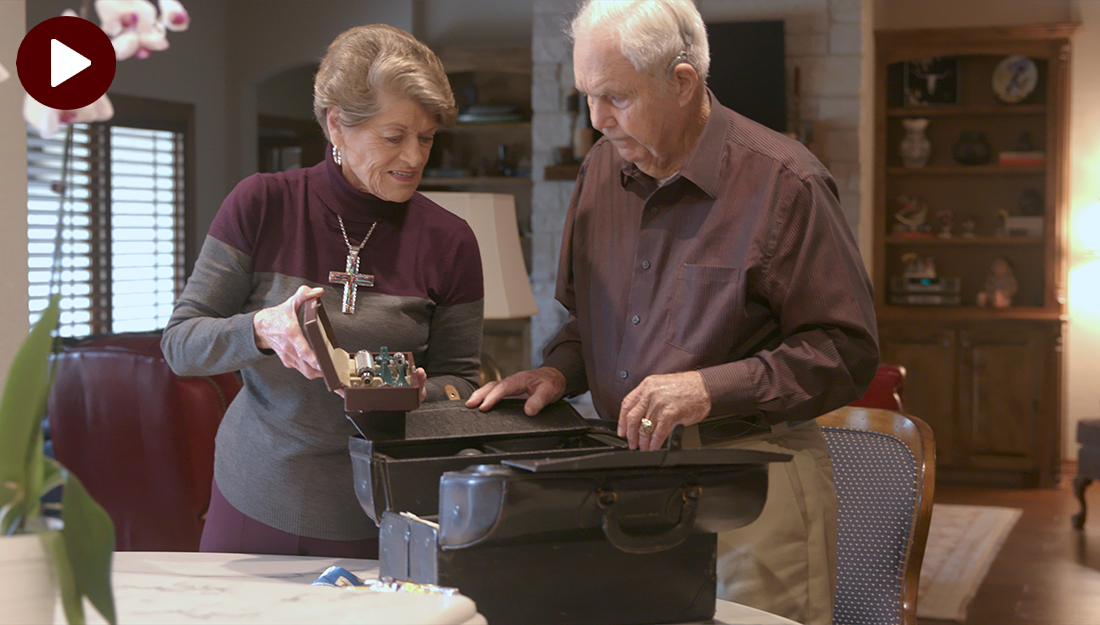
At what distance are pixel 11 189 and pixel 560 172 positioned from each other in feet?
11.5

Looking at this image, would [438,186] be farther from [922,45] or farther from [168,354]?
[168,354]

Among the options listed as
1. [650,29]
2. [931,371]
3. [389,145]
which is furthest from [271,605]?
[931,371]

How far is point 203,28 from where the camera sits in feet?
21.9

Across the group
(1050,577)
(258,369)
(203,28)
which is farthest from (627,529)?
(203,28)

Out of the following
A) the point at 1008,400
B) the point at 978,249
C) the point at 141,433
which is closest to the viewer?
the point at 141,433

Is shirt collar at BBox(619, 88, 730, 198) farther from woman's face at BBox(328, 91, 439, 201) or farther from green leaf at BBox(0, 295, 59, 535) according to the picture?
green leaf at BBox(0, 295, 59, 535)

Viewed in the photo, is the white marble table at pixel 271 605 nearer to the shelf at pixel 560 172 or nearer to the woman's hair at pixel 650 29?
the woman's hair at pixel 650 29

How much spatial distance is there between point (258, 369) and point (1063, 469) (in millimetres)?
5819

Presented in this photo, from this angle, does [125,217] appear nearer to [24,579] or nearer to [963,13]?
[963,13]

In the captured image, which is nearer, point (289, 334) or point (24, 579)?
point (24, 579)

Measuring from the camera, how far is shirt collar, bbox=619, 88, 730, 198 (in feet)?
4.50

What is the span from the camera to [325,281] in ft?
4.78

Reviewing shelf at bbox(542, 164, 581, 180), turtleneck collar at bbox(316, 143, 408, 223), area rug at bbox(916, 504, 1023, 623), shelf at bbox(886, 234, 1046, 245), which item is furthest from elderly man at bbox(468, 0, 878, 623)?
shelf at bbox(886, 234, 1046, 245)

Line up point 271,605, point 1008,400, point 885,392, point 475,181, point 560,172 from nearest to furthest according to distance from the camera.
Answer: point 271,605 < point 885,392 < point 560,172 < point 1008,400 < point 475,181
